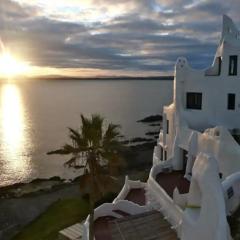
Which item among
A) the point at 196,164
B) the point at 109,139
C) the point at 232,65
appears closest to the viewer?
the point at 196,164

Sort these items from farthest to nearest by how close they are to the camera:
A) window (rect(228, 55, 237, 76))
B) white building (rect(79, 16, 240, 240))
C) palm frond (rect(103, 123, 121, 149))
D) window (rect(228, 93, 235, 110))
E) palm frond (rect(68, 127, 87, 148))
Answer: window (rect(228, 93, 235, 110)) < window (rect(228, 55, 237, 76)) < palm frond (rect(103, 123, 121, 149)) < palm frond (rect(68, 127, 87, 148)) < white building (rect(79, 16, 240, 240))

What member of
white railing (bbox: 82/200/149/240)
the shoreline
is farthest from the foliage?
the shoreline

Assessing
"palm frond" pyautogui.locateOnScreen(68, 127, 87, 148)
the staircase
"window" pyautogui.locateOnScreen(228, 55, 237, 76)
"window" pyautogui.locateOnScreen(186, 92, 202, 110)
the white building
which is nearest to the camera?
the white building

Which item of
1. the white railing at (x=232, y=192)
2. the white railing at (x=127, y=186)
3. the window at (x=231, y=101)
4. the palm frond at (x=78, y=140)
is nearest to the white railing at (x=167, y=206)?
the white railing at (x=232, y=192)

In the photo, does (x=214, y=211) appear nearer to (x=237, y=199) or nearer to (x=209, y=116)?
(x=237, y=199)

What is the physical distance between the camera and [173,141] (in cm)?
3206

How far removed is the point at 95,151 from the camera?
679 inches

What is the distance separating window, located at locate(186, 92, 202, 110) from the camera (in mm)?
31531

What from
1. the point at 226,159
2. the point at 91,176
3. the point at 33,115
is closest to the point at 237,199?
the point at 226,159

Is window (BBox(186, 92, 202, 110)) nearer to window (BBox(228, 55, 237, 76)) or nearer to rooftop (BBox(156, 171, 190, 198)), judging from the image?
window (BBox(228, 55, 237, 76))

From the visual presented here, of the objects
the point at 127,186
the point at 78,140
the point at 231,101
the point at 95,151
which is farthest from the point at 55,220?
the point at 78,140

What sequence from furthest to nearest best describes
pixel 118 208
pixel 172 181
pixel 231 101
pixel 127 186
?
1. pixel 231 101
2. pixel 127 186
3. pixel 172 181
4. pixel 118 208

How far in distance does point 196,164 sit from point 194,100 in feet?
55.6

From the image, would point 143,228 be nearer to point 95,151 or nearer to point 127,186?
point 95,151
